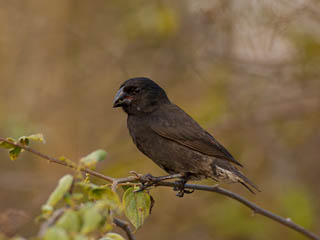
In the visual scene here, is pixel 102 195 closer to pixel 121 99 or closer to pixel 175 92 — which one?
pixel 121 99

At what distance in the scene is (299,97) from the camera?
697cm

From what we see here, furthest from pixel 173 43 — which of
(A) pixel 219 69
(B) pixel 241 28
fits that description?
(B) pixel 241 28

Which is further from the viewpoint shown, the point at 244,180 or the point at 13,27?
the point at 13,27

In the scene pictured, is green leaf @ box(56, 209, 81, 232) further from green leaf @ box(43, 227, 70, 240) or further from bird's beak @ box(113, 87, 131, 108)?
bird's beak @ box(113, 87, 131, 108)

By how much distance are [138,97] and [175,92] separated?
3453mm

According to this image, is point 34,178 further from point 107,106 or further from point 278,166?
point 278,166

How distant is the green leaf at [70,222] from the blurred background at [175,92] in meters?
4.64

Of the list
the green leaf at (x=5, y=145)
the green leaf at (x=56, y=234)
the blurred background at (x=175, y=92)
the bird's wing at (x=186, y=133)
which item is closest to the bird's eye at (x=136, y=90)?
the bird's wing at (x=186, y=133)

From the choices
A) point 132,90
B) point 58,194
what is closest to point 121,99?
point 132,90

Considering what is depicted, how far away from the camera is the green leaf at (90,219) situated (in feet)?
4.89

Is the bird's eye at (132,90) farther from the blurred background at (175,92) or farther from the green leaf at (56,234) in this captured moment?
the green leaf at (56,234)

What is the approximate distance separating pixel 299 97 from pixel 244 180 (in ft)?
10.2

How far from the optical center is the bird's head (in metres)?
4.67

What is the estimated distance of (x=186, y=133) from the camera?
458cm
